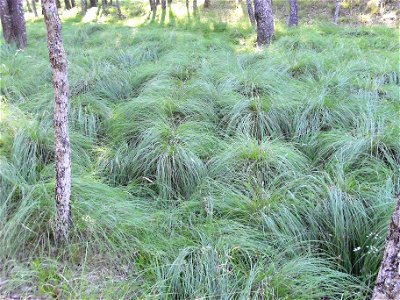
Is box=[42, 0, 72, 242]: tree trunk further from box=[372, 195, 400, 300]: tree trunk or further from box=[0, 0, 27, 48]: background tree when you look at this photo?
box=[0, 0, 27, 48]: background tree

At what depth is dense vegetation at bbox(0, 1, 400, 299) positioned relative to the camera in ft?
7.54

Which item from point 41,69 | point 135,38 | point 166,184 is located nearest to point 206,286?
point 166,184

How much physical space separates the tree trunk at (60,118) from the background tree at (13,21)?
23.3 ft

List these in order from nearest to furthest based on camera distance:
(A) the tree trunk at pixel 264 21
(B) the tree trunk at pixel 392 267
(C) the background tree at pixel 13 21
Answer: (B) the tree trunk at pixel 392 267 < (A) the tree trunk at pixel 264 21 < (C) the background tree at pixel 13 21

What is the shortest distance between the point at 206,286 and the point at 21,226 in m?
1.44

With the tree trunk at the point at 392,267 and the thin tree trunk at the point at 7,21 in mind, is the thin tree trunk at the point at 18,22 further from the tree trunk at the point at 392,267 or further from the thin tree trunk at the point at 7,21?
the tree trunk at the point at 392,267

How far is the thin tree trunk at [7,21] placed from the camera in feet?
26.2

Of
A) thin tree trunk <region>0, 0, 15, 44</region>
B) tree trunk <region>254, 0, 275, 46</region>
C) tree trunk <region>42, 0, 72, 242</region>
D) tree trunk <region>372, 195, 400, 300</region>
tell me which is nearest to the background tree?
thin tree trunk <region>0, 0, 15, 44</region>

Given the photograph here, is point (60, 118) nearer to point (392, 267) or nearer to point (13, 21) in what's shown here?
point (392, 267)

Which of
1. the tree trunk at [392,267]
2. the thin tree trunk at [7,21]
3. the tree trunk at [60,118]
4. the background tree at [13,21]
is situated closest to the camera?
the tree trunk at [392,267]

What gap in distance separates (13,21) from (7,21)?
126mm

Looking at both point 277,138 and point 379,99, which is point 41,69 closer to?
point 277,138

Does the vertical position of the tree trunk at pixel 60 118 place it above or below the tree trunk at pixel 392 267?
above

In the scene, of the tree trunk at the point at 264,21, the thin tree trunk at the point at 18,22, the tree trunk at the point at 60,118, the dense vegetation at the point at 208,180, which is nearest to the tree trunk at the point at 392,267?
the dense vegetation at the point at 208,180
